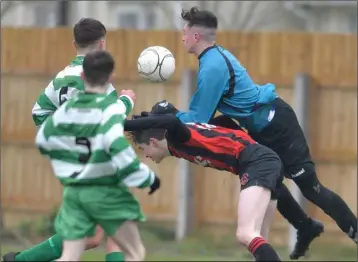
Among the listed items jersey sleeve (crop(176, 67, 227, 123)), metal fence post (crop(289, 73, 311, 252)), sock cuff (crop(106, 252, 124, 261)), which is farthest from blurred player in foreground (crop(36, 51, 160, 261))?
metal fence post (crop(289, 73, 311, 252))

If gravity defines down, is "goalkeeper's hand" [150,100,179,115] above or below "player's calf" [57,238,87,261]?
above

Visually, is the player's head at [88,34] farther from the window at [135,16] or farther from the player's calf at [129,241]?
the window at [135,16]

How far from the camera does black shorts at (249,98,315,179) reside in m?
10.2

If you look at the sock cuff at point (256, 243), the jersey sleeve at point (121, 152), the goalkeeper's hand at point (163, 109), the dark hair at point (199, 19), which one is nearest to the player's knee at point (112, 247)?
the jersey sleeve at point (121, 152)

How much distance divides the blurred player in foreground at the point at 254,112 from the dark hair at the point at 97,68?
5.82 feet

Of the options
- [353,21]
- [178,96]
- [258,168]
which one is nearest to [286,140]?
[258,168]

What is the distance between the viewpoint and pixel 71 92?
30.5 ft

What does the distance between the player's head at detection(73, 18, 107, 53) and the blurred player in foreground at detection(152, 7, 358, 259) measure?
94 centimetres

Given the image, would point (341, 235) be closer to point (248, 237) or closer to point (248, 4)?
point (248, 237)

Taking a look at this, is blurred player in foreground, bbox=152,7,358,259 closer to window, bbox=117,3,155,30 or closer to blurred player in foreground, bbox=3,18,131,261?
blurred player in foreground, bbox=3,18,131,261

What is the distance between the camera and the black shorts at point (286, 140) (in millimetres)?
10203

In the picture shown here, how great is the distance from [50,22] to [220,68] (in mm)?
24127

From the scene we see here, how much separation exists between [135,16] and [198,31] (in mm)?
24279

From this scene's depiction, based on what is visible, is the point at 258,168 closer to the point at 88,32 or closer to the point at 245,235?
the point at 245,235
